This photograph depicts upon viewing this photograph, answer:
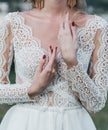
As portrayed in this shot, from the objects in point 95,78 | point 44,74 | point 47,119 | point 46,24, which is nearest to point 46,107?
point 47,119

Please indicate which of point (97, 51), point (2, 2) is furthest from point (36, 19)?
point (2, 2)

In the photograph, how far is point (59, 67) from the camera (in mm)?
3900

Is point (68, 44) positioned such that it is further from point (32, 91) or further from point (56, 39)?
point (32, 91)

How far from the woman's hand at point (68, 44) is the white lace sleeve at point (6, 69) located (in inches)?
11.5

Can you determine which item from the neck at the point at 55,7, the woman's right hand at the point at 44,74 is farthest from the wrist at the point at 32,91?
the neck at the point at 55,7

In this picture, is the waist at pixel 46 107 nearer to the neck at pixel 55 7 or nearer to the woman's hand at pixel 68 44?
the woman's hand at pixel 68 44

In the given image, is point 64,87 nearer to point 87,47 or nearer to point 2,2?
point 87,47

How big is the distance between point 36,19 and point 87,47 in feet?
0.96

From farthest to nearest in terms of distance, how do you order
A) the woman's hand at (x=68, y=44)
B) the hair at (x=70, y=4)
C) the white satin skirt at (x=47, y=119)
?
the hair at (x=70, y=4) → the white satin skirt at (x=47, y=119) → the woman's hand at (x=68, y=44)

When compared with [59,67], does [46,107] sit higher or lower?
lower

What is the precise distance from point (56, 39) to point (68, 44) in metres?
0.18

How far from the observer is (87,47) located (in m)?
3.99

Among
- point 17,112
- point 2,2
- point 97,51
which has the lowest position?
point 2,2

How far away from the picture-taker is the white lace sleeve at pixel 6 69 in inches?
156
